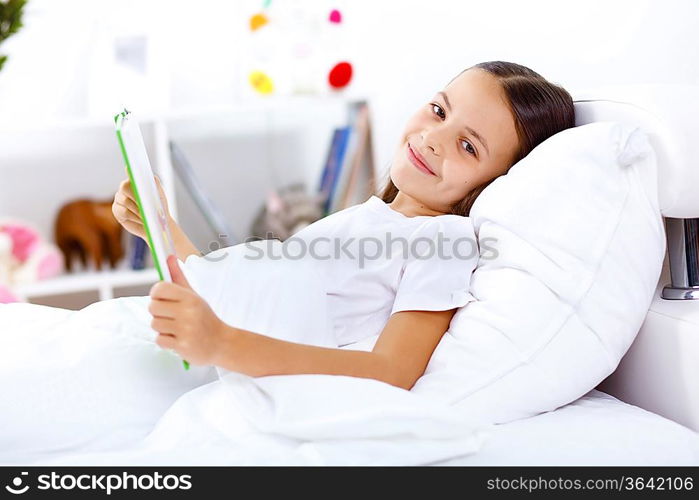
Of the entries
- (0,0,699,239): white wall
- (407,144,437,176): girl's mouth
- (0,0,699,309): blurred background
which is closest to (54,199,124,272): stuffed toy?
(0,0,699,309): blurred background

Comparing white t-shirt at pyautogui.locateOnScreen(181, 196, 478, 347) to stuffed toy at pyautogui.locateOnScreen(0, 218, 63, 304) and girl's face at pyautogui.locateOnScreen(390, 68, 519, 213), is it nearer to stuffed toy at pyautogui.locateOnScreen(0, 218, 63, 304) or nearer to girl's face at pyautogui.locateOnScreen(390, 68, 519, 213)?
girl's face at pyautogui.locateOnScreen(390, 68, 519, 213)

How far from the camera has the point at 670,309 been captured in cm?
95

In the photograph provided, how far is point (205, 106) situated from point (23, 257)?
68 cm

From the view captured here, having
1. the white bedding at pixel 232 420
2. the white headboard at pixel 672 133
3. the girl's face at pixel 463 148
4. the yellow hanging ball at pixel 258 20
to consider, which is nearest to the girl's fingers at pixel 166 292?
the white bedding at pixel 232 420

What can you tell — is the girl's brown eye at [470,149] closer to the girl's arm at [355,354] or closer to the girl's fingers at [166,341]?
the girl's arm at [355,354]

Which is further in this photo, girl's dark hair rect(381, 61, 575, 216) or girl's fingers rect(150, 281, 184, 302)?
girl's dark hair rect(381, 61, 575, 216)

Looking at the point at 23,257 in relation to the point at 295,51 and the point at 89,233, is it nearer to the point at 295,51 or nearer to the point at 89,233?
the point at 89,233

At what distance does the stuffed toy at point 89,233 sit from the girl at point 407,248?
1247 millimetres

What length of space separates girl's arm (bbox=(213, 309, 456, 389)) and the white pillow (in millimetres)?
18

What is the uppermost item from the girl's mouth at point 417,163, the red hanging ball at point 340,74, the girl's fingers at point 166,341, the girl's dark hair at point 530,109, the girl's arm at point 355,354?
the red hanging ball at point 340,74

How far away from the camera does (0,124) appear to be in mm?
2248

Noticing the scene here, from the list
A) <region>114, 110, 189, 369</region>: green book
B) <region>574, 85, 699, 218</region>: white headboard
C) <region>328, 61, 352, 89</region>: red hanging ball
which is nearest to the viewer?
<region>114, 110, 189, 369</region>: green book

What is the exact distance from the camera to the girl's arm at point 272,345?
768 mm

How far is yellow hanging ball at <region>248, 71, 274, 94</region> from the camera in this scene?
2.37 m
